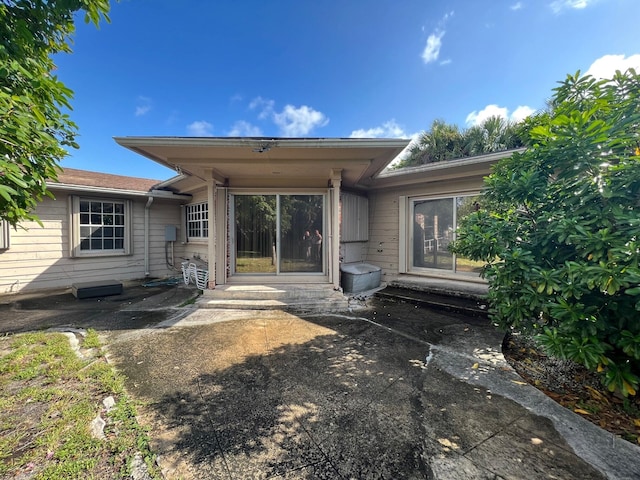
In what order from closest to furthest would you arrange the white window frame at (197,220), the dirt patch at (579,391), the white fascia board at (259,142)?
the dirt patch at (579,391), the white fascia board at (259,142), the white window frame at (197,220)

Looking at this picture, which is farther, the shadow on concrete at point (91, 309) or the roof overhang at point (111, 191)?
the roof overhang at point (111, 191)

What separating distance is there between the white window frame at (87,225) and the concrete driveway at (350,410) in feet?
16.6

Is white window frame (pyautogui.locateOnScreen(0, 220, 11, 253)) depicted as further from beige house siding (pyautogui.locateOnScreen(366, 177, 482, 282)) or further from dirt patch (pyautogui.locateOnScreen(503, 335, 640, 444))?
dirt patch (pyautogui.locateOnScreen(503, 335, 640, 444))

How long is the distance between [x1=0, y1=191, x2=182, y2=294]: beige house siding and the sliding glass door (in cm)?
417

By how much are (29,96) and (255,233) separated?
4.81 meters

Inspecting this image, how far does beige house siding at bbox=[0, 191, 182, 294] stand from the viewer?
648 centimetres

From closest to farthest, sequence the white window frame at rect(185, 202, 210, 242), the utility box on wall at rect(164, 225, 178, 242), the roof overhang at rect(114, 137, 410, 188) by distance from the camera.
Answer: the roof overhang at rect(114, 137, 410, 188) < the white window frame at rect(185, 202, 210, 242) < the utility box on wall at rect(164, 225, 178, 242)

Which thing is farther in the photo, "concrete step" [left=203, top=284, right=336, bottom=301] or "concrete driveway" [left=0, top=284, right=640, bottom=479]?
"concrete step" [left=203, top=284, right=336, bottom=301]

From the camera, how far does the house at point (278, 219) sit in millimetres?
5344

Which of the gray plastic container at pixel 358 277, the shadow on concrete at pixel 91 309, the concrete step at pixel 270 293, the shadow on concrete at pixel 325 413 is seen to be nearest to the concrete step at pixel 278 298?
the concrete step at pixel 270 293

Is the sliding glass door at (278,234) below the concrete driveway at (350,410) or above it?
above

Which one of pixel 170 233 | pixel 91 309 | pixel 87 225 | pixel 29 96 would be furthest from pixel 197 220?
pixel 29 96

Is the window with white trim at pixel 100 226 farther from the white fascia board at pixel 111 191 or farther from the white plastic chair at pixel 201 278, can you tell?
the white plastic chair at pixel 201 278

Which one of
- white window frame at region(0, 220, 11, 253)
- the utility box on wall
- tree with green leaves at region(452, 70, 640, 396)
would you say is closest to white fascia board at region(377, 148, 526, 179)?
tree with green leaves at region(452, 70, 640, 396)
